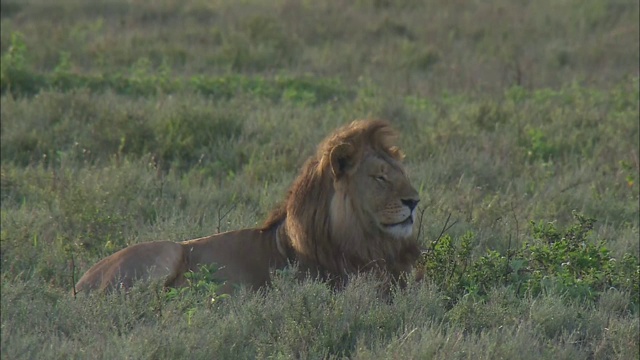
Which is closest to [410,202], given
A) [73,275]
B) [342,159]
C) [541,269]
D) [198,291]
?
[342,159]

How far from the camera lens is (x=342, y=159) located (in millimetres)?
6191

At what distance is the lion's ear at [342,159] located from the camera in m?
6.16

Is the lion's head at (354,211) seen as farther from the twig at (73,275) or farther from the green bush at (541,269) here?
the twig at (73,275)

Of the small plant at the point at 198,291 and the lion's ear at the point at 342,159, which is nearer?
the small plant at the point at 198,291

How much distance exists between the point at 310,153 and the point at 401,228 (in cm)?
384

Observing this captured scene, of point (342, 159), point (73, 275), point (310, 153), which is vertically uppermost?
point (342, 159)

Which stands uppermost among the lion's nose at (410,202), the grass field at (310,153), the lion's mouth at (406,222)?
the lion's nose at (410,202)

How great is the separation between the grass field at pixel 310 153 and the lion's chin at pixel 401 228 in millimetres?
301

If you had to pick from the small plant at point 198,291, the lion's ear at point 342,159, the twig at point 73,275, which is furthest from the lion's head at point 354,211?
the twig at point 73,275

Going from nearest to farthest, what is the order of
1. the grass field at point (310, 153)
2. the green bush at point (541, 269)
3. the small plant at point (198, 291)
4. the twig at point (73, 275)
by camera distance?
the grass field at point (310, 153) → the small plant at point (198, 291) → the twig at point (73, 275) → the green bush at point (541, 269)

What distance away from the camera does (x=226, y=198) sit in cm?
855

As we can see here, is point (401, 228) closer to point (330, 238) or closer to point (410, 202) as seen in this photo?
point (410, 202)

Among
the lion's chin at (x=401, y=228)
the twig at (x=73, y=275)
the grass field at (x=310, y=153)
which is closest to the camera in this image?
the grass field at (x=310, y=153)

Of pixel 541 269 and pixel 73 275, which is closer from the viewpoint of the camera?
pixel 73 275
